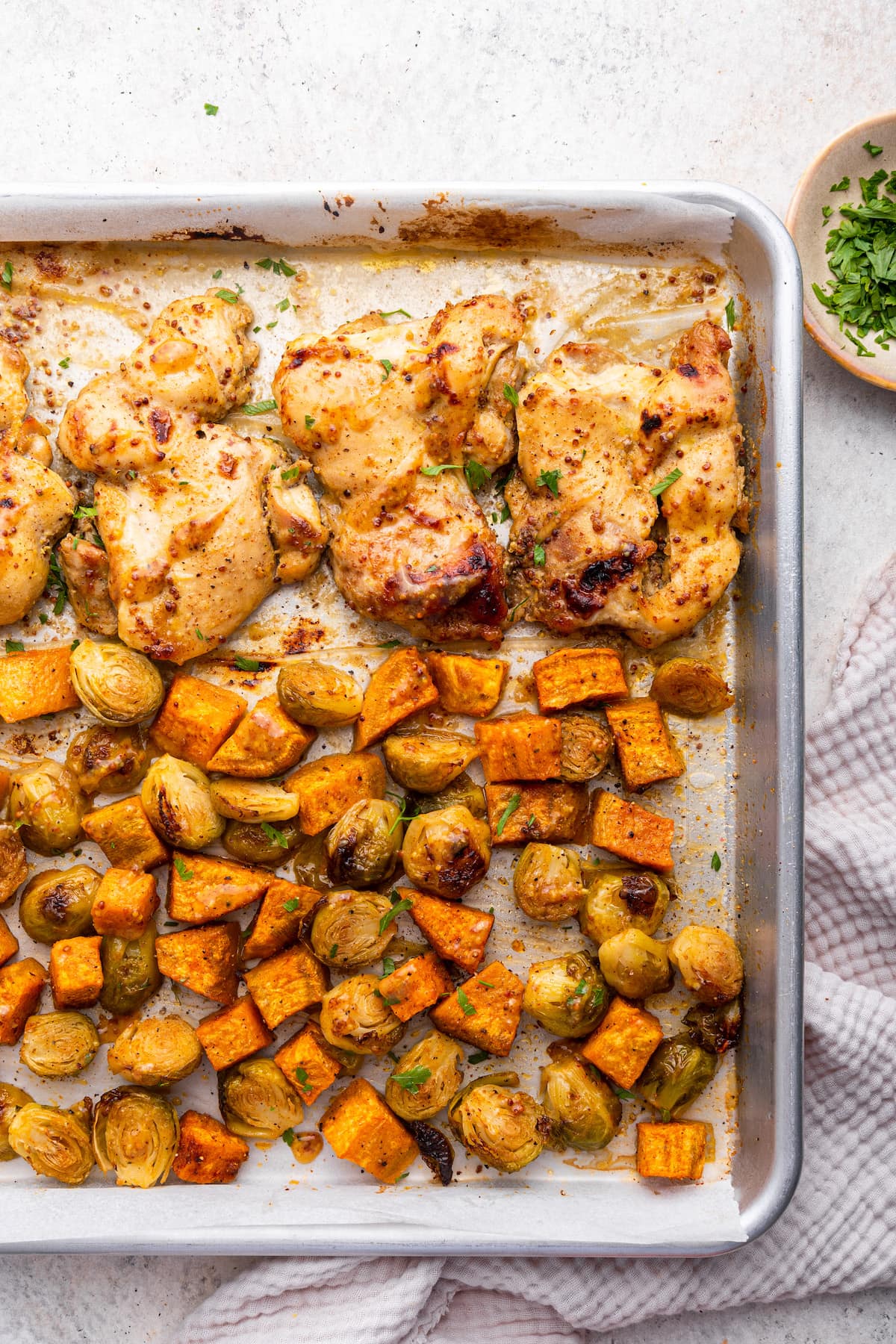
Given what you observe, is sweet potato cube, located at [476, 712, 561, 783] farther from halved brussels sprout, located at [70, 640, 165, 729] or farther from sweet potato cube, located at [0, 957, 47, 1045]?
sweet potato cube, located at [0, 957, 47, 1045]

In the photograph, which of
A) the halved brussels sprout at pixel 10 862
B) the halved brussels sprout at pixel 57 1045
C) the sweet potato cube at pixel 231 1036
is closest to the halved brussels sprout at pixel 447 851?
the sweet potato cube at pixel 231 1036

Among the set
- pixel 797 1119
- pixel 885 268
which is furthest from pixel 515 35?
pixel 797 1119

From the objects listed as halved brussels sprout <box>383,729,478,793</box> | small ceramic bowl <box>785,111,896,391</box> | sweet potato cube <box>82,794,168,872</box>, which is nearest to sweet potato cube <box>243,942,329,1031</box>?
sweet potato cube <box>82,794,168,872</box>

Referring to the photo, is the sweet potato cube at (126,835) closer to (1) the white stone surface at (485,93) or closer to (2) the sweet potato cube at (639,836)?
(2) the sweet potato cube at (639,836)

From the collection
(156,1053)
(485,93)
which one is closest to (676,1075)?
(156,1053)

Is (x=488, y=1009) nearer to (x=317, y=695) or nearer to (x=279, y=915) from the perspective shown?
(x=279, y=915)

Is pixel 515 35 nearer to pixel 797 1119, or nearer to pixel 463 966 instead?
pixel 463 966
